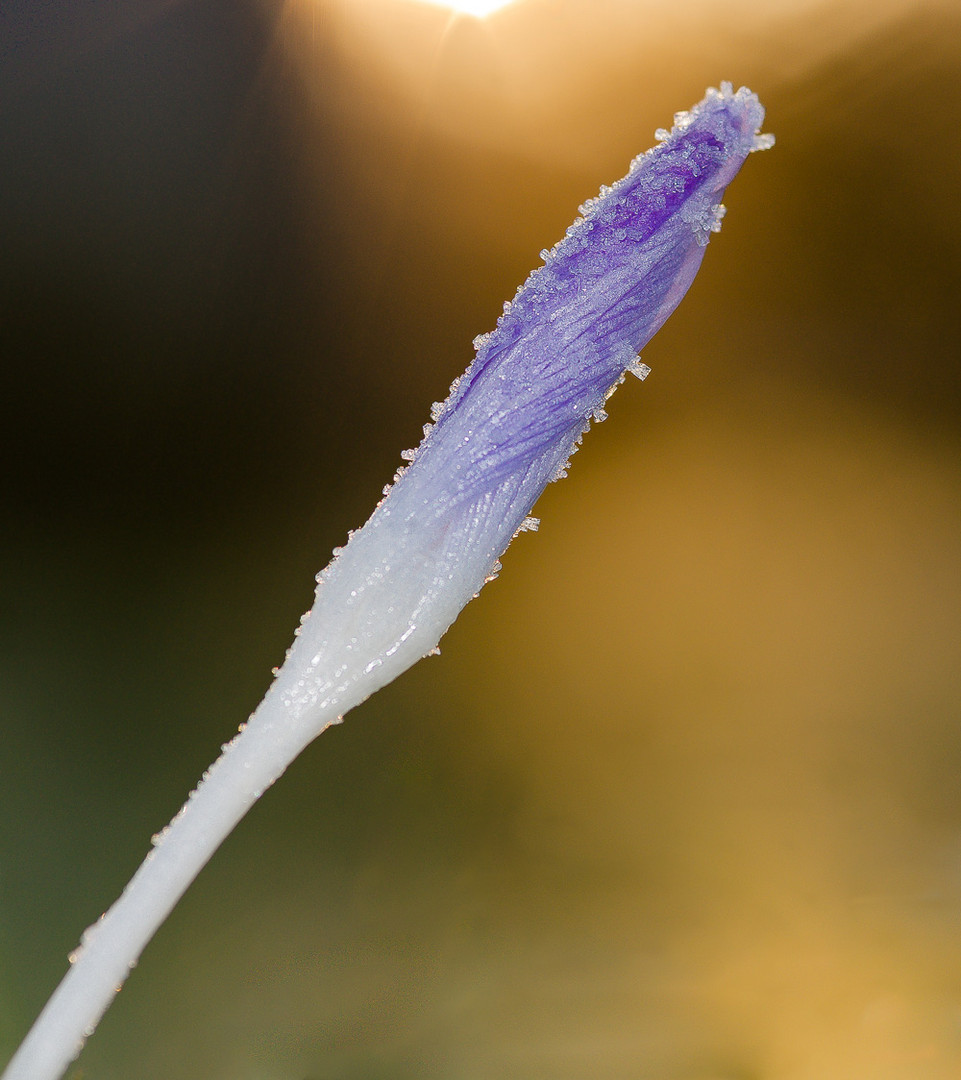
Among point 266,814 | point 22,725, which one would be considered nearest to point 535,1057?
point 266,814

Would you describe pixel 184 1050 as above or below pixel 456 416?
below

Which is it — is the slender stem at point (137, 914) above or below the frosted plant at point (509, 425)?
below

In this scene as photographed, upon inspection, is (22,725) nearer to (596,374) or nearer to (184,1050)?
(184,1050)

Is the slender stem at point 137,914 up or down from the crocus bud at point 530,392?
down

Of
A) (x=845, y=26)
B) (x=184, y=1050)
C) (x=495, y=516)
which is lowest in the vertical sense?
(x=184, y=1050)

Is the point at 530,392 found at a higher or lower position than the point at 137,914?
higher

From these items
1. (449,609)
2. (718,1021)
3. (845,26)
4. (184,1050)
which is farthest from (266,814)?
(845,26)

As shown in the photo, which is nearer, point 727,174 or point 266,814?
point 727,174

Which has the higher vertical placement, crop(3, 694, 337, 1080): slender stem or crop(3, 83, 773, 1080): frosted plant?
crop(3, 83, 773, 1080): frosted plant
